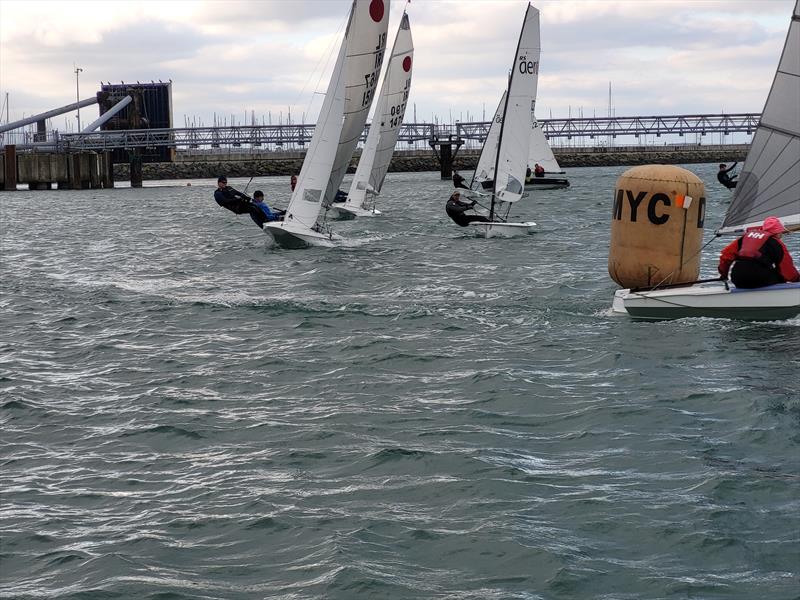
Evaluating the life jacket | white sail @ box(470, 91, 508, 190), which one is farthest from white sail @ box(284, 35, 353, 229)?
white sail @ box(470, 91, 508, 190)

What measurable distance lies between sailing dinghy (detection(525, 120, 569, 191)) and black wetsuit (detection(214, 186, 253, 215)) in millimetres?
31850

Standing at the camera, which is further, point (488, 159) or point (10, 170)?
point (10, 170)

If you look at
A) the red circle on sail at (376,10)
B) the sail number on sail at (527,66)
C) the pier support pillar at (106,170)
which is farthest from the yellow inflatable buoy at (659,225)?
the pier support pillar at (106,170)

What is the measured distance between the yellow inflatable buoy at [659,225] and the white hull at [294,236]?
11.8 m

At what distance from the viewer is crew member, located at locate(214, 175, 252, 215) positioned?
2581 cm

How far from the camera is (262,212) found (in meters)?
27.2

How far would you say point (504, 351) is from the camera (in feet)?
45.4

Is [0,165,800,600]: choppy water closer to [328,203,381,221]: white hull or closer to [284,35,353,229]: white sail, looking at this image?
[284,35,353,229]: white sail

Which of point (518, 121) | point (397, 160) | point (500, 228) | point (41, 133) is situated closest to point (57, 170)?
point (41, 133)

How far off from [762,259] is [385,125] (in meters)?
26.2

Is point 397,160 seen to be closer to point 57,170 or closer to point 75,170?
point 75,170

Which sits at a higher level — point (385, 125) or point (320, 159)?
point (385, 125)

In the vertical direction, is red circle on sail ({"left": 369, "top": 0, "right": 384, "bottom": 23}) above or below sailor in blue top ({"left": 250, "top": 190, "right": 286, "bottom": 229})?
above

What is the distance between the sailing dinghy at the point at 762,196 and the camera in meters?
14.8
